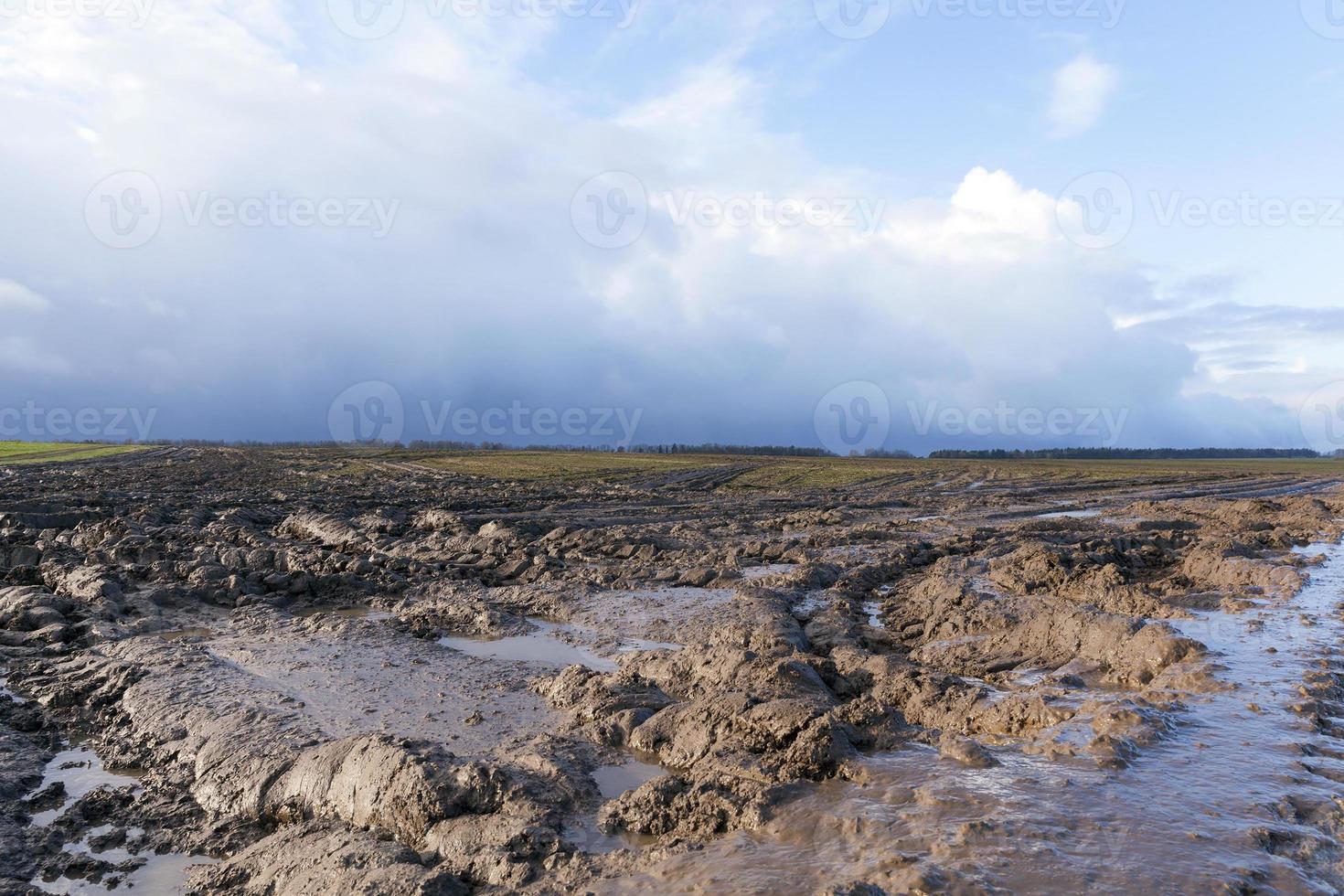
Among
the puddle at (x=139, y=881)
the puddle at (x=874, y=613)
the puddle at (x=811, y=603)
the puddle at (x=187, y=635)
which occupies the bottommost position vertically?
the puddle at (x=139, y=881)

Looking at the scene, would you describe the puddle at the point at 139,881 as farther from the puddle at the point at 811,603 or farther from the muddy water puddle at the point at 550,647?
the puddle at the point at 811,603

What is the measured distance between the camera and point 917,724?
8141 mm

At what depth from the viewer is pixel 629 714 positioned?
8023mm

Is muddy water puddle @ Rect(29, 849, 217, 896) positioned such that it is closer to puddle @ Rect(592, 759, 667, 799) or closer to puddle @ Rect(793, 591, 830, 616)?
puddle @ Rect(592, 759, 667, 799)

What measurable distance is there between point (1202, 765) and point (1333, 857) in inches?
57.8

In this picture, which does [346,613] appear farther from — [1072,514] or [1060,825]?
[1072,514]

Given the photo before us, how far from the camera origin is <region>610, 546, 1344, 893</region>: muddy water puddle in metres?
5.05

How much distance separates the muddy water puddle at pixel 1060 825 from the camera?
16.6ft

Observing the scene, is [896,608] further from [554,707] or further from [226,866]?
[226,866]

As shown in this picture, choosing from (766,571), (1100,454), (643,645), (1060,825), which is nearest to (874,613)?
(766,571)

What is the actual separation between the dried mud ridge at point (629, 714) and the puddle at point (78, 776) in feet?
0.14

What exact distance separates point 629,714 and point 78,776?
5267 millimetres

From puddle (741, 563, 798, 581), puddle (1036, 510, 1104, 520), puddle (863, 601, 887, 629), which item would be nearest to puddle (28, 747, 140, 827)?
puddle (863, 601, 887, 629)

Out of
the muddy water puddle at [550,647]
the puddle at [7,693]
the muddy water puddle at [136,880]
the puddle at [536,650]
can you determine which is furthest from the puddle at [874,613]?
the puddle at [7,693]
